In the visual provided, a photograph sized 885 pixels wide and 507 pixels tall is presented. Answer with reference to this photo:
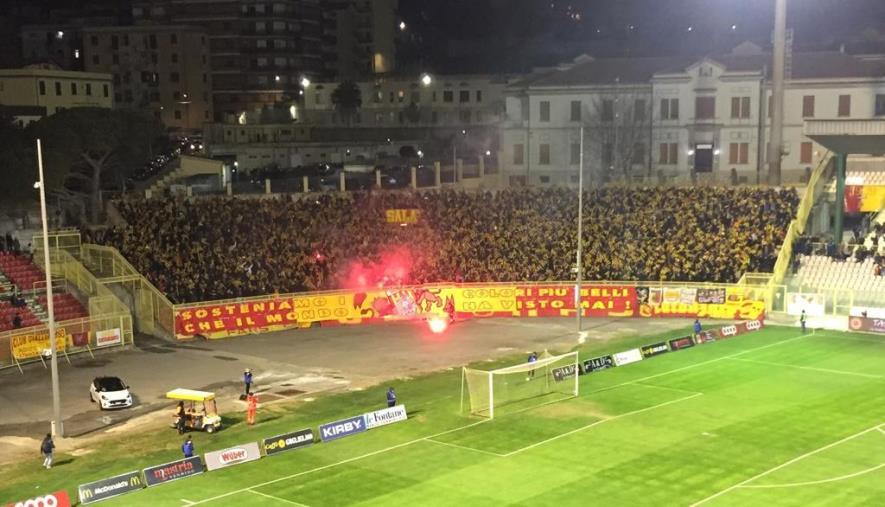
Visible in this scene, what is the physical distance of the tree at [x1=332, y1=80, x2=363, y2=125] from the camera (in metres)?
108

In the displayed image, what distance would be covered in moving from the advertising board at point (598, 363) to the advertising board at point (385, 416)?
1087 cm

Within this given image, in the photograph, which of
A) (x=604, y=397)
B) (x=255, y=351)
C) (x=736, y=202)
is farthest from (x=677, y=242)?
(x=255, y=351)

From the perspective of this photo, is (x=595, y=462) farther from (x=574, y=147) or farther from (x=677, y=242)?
(x=574, y=147)

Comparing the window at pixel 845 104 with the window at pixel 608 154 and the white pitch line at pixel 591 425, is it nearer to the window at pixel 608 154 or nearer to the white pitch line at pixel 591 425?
the window at pixel 608 154

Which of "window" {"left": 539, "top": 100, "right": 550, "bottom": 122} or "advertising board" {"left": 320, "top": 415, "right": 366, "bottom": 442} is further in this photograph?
"window" {"left": 539, "top": 100, "right": 550, "bottom": 122}

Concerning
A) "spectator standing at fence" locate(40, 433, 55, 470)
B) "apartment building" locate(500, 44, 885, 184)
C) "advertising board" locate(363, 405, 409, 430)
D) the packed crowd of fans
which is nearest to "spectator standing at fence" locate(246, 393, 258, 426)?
"advertising board" locate(363, 405, 409, 430)

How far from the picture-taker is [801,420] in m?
35.2

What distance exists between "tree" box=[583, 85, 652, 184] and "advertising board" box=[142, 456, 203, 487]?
176ft

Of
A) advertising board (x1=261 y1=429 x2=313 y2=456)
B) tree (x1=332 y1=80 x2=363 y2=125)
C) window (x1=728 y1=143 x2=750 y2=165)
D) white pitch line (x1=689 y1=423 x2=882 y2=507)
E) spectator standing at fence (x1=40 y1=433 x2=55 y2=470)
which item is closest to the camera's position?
white pitch line (x1=689 y1=423 x2=882 y2=507)

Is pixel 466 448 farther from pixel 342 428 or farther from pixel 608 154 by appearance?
pixel 608 154

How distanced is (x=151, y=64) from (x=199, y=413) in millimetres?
101299

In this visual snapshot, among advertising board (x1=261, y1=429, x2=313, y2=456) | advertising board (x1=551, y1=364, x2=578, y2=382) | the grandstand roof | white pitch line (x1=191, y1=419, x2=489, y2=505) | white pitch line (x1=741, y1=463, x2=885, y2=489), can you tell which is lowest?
white pitch line (x1=191, y1=419, x2=489, y2=505)

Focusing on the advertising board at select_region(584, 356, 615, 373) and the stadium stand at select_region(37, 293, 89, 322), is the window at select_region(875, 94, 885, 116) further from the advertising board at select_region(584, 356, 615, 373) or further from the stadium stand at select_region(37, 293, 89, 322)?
the stadium stand at select_region(37, 293, 89, 322)

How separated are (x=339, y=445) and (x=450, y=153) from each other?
6986 centimetres
